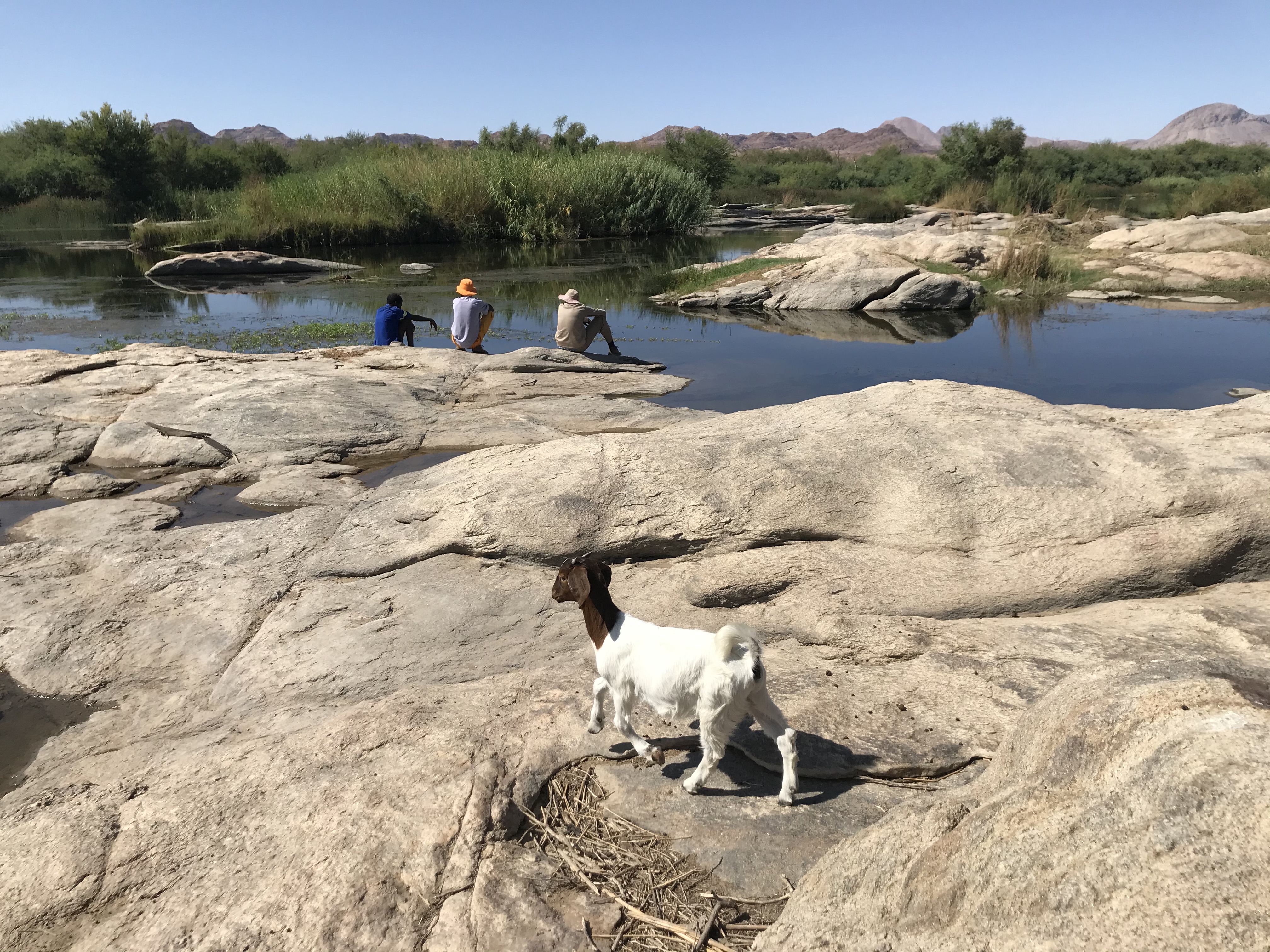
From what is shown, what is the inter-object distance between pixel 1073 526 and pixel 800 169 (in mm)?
64243

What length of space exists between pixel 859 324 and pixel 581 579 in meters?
15.1

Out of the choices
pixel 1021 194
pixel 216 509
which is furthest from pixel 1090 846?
pixel 1021 194

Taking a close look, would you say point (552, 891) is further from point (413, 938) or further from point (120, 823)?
point (120, 823)

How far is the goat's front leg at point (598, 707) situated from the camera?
3.36 meters

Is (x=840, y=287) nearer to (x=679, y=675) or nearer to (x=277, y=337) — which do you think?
(x=277, y=337)

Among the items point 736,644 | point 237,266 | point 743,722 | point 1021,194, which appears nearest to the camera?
point 736,644

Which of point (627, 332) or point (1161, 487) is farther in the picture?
point (627, 332)

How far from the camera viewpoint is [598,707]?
3396 mm

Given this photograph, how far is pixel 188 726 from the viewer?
13.0 feet

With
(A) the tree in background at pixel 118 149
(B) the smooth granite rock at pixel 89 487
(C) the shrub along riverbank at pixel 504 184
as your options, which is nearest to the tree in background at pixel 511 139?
(C) the shrub along riverbank at pixel 504 184

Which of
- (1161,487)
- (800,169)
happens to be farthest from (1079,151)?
(1161,487)

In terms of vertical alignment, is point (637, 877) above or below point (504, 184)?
below

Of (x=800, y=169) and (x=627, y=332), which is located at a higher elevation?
(x=800, y=169)

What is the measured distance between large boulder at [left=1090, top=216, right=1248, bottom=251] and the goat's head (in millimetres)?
23563
